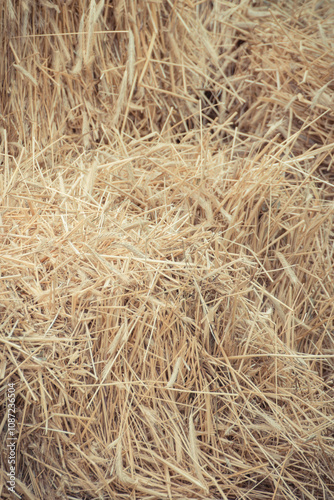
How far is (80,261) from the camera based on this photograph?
1.07m

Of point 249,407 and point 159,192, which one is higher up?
point 159,192

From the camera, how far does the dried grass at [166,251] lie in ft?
3.29

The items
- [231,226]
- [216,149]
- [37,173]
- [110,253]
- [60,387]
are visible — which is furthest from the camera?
[216,149]

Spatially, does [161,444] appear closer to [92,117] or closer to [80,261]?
[80,261]

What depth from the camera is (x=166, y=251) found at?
1102mm

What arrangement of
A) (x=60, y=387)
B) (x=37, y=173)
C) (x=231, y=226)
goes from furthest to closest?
(x=37, y=173) → (x=231, y=226) → (x=60, y=387)

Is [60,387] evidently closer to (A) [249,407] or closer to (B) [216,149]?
(A) [249,407]

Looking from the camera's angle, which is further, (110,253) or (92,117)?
(92,117)

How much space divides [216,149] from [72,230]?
1.83 feet

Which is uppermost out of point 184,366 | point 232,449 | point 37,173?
point 37,173

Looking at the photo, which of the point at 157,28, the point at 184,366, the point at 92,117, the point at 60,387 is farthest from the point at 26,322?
the point at 157,28

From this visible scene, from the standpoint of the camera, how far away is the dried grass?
1.00m

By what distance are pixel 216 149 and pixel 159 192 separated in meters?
0.32

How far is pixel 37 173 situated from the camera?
1.37m
